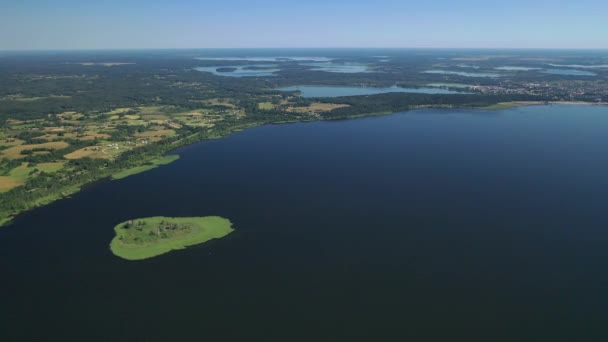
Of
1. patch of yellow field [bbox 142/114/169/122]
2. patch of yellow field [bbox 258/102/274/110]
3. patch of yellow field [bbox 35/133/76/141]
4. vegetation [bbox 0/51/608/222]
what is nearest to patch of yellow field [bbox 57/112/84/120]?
vegetation [bbox 0/51/608/222]

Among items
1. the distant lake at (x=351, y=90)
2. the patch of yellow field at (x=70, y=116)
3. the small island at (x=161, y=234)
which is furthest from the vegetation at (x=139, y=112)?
the small island at (x=161, y=234)

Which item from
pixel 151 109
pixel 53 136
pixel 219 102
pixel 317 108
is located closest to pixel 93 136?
pixel 53 136

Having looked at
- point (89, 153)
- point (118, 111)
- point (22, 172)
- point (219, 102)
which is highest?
point (219, 102)

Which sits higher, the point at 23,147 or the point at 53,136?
the point at 53,136

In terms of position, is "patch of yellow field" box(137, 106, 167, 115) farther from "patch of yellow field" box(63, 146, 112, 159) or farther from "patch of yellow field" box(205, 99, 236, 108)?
"patch of yellow field" box(63, 146, 112, 159)

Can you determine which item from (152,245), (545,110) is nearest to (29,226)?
(152,245)

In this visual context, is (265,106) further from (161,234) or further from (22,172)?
(161,234)
